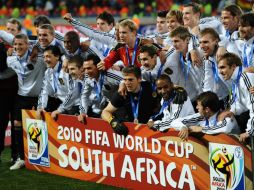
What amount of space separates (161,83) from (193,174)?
0.95m

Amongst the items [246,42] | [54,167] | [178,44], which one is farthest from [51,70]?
[246,42]

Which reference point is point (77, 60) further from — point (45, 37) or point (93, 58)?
point (45, 37)

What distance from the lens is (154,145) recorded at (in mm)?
7676

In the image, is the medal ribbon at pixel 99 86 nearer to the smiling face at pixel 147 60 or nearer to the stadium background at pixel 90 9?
the smiling face at pixel 147 60

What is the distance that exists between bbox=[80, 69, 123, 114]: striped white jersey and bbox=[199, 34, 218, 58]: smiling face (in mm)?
1277

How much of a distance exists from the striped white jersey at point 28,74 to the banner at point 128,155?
1.21 ft

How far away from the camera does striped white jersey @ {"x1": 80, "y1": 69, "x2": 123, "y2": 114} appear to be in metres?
8.71

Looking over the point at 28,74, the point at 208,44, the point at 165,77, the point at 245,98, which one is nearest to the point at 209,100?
the point at 245,98

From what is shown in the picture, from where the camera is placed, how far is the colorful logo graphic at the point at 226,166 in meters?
6.77

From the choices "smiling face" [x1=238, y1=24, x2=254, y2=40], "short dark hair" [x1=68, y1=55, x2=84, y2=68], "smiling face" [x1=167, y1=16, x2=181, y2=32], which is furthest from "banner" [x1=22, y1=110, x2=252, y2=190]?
"smiling face" [x1=167, y1=16, x2=181, y2=32]

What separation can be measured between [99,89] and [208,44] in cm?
153

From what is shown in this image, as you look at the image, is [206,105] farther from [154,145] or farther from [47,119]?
[47,119]

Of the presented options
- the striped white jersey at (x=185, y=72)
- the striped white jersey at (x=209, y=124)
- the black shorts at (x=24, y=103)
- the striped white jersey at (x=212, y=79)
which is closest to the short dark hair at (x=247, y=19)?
the striped white jersey at (x=212, y=79)

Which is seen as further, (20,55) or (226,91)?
(20,55)
